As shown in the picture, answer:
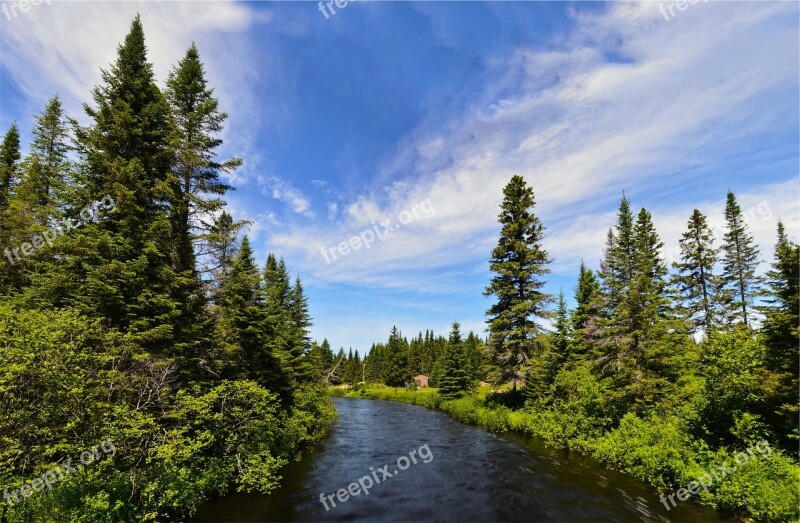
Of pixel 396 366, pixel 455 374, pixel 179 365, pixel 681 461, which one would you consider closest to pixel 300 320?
pixel 455 374

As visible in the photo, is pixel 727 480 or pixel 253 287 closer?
pixel 727 480

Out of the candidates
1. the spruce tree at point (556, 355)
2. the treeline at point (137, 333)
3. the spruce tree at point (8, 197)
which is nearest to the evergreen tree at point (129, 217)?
the treeline at point (137, 333)

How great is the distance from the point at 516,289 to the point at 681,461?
18650mm

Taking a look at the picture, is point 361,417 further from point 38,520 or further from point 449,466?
point 38,520

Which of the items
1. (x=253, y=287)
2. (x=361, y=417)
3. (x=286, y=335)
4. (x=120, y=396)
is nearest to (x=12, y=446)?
(x=120, y=396)

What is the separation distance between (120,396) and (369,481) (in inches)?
426

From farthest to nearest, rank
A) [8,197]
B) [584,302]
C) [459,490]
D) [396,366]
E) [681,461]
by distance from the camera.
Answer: [396,366]
[584,302]
[8,197]
[459,490]
[681,461]

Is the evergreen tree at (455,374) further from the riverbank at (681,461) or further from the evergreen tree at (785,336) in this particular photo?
the evergreen tree at (785,336)

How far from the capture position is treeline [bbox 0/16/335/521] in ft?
27.0

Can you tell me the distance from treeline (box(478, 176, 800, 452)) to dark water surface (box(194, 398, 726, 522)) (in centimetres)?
387

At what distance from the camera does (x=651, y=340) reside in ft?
62.6

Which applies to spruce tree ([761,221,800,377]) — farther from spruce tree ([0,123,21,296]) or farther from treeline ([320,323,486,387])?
treeline ([320,323,486,387])

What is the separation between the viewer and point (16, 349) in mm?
7562

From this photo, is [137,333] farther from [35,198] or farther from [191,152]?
[35,198]
